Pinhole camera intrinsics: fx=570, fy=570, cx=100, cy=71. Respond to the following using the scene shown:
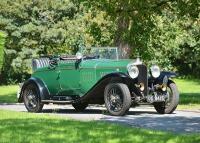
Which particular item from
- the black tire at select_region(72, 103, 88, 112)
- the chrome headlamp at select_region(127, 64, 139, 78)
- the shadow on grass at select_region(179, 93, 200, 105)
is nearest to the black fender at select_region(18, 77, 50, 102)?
the black tire at select_region(72, 103, 88, 112)

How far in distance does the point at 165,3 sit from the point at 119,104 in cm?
701

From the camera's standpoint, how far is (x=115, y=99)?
14.4 m

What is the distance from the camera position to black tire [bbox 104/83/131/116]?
46.0ft

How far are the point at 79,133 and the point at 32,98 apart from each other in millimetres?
6666

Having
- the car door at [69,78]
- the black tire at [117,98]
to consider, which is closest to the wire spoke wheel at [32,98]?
the car door at [69,78]

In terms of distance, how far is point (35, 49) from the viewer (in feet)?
141

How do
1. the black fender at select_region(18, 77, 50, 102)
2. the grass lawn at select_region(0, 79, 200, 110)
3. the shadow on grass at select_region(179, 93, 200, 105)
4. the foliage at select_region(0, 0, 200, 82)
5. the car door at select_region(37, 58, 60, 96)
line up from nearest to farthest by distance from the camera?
the black fender at select_region(18, 77, 50, 102)
the car door at select_region(37, 58, 60, 96)
the grass lawn at select_region(0, 79, 200, 110)
the shadow on grass at select_region(179, 93, 200, 105)
the foliage at select_region(0, 0, 200, 82)

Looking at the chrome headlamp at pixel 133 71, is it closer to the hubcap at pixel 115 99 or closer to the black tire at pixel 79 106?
the hubcap at pixel 115 99

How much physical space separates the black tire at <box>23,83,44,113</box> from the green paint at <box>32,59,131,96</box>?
1.22ft

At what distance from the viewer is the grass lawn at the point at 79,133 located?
9.17 meters

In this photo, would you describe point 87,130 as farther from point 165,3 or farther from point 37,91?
point 165,3

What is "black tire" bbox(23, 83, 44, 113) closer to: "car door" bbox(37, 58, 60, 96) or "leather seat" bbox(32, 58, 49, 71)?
"car door" bbox(37, 58, 60, 96)

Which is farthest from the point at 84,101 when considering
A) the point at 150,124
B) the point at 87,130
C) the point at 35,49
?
the point at 35,49

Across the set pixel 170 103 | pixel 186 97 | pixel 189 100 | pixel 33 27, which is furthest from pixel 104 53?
pixel 33 27
